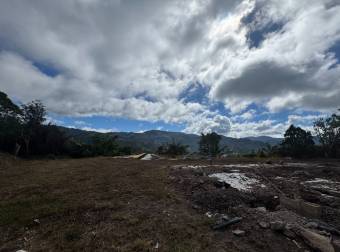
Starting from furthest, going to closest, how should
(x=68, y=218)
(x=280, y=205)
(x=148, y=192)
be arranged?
(x=148, y=192)
(x=280, y=205)
(x=68, y=218)

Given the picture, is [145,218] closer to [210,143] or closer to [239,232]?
[239,232]

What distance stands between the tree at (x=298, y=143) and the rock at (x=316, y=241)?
1044 inches

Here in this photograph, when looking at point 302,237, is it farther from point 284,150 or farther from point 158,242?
point 284,150

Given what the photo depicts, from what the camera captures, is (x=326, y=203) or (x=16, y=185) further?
(x=16, y=185)

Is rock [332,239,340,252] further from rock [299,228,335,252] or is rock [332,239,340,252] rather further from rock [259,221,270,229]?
rock [259,221,270,229]

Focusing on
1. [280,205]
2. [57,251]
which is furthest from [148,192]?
[280,205]

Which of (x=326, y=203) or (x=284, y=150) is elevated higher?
(x=284, y=150)

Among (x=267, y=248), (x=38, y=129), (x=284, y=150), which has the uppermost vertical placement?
(x=38, y=129)

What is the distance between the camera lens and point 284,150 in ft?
93.3

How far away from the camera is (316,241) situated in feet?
13.2

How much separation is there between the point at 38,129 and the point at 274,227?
3004 cm

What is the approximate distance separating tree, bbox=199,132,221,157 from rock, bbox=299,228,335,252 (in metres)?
35.8

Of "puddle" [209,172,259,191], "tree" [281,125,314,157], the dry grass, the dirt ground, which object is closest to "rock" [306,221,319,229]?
the dirt ground

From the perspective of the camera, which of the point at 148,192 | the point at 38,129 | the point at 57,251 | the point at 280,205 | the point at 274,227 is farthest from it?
the point at 38,129
